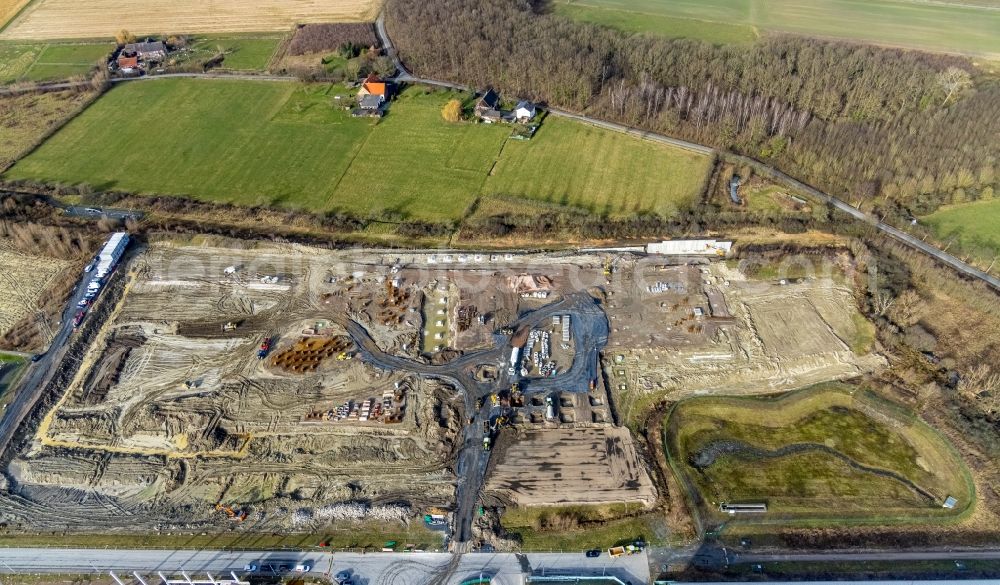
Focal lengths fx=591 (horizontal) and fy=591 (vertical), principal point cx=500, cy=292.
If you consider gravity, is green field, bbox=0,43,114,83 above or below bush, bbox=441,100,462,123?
above

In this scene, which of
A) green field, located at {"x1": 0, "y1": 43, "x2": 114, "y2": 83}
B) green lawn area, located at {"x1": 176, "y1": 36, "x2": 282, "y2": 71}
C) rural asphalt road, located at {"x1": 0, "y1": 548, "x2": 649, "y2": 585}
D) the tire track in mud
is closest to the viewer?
rural asphalt road, located at {"x1": 0, "y1": 548, "x2": 649, "y2": 585}

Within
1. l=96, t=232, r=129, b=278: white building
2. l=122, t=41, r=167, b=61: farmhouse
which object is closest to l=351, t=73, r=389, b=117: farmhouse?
l=96, t=232, r=129, b=278: white building

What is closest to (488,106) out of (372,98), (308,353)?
(372,98)

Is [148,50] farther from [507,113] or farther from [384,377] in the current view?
[384,377]

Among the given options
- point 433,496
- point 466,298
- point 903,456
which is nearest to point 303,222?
point 466,298

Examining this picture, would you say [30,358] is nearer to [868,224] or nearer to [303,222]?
[303,222]

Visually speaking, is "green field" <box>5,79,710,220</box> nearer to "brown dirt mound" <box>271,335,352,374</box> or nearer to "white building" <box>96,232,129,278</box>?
"white building" <box>96,232,129,278</box>
